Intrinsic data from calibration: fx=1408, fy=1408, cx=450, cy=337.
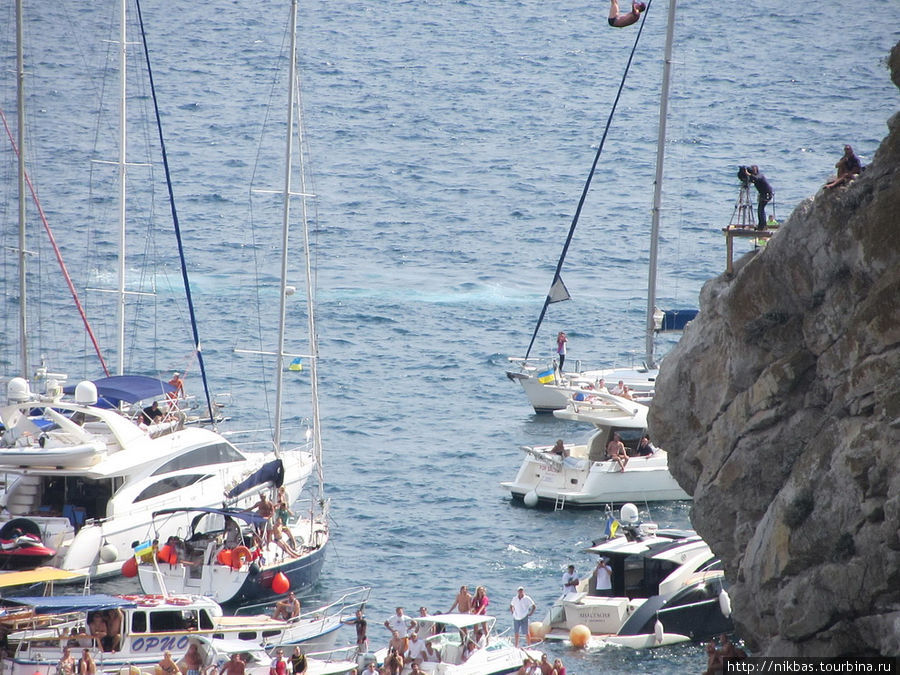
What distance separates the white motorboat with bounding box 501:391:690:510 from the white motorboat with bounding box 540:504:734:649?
955 centimetres

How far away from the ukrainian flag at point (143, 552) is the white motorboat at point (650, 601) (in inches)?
389

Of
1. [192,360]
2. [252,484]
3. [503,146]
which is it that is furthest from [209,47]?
[252,484]

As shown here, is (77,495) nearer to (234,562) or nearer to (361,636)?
(234,562)

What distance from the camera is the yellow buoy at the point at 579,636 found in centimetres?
3356

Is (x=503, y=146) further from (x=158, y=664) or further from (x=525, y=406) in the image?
(x=158, y=664)

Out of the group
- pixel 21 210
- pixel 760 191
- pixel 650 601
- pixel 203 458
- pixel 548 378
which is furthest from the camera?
pixel 548 378

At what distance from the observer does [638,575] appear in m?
35.6

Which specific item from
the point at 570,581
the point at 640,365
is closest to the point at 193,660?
the point at 570,581

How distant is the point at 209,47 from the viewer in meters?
151

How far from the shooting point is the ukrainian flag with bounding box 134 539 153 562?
3491cm

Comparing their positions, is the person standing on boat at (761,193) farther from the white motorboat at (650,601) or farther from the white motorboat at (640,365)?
the white motorboat at (640,365)

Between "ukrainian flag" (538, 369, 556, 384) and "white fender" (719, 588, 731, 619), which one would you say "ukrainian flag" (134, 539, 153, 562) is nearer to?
"white fender" (719, 588, 731, 619)

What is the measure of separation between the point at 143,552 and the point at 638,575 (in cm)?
1240

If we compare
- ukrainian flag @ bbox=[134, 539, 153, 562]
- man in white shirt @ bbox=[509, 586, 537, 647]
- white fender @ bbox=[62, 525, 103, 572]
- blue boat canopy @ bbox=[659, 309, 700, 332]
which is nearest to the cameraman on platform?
man in white shirt @ bbox=[509, 586, 537, 647]
